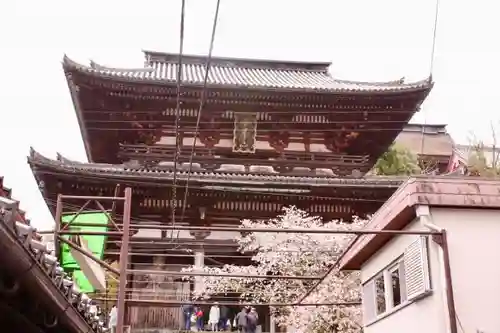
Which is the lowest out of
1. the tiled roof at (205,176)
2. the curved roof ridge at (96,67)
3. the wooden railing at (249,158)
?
the tiled roof at (205,176)

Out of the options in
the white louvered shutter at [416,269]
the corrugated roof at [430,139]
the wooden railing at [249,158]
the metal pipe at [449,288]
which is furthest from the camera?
the corrugated roof at [430,139]

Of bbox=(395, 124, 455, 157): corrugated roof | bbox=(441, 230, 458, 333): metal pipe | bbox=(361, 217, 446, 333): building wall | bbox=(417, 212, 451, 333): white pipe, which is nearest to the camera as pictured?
bbox=(441, 230, 458, 333): metal pipe

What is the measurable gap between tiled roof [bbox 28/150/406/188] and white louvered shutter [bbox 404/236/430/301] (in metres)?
10.3

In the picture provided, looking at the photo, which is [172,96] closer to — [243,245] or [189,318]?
[243,245]

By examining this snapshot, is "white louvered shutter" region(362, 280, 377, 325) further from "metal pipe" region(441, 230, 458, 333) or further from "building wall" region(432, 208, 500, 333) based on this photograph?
"metal pipe" region(441, 230, 458, 333)

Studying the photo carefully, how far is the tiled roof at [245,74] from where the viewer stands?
21.9 m

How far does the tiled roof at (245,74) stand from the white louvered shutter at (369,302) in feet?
34.2

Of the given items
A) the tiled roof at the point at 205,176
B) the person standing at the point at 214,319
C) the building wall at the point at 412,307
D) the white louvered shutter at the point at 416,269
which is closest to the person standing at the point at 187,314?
the person standing at the point at 214,319

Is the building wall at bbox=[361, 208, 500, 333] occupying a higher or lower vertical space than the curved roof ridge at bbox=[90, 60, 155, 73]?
lower

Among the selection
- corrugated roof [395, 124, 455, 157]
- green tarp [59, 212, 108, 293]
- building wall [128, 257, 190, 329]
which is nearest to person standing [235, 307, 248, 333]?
building wall [128, 257, 190, 329]

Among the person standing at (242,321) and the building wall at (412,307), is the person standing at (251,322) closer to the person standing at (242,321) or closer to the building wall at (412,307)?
the person standing at (242,321)

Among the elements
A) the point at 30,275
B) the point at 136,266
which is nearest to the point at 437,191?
the point at 30,275

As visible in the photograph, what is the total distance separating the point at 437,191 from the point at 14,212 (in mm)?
6328

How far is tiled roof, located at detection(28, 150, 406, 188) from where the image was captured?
63.7ft
